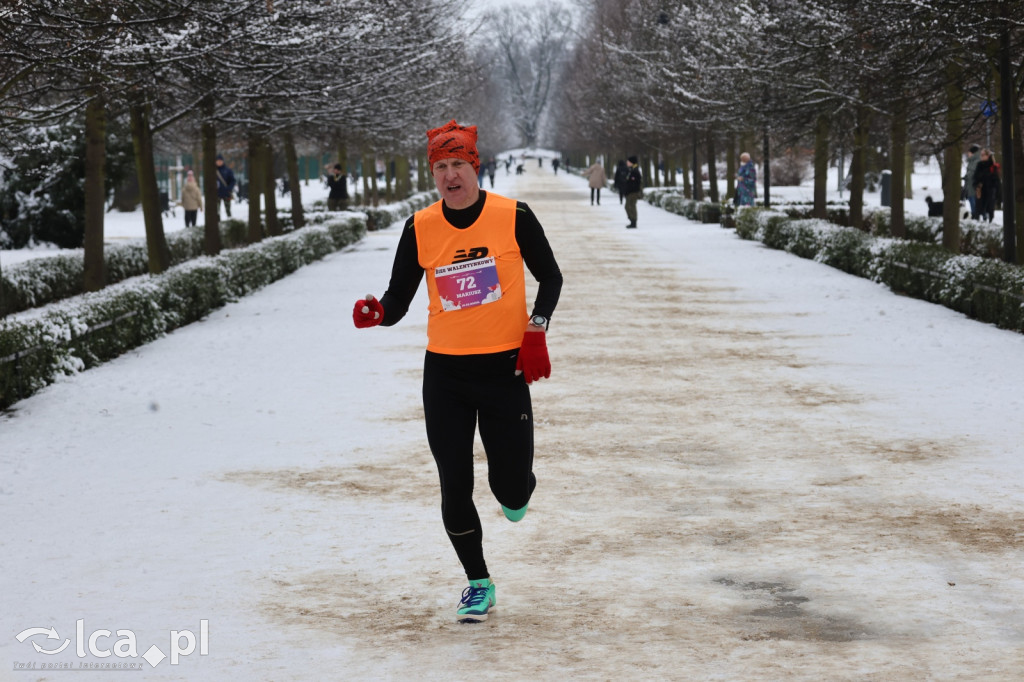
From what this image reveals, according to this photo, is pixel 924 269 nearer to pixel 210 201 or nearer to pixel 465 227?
A: pixel 210 201

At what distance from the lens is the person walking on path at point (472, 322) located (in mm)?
4914

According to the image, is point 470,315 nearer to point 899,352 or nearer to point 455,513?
point 455,513

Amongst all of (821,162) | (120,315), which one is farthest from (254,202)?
(120,315)

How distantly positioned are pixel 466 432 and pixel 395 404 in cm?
510

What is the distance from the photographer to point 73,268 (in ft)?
68.0

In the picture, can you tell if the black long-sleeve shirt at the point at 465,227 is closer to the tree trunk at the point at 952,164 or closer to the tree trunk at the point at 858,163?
the tree trunk at the point at 952,164

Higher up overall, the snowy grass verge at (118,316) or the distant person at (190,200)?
the distant person at (190,200)

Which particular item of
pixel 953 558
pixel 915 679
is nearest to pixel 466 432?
pixel 915 679

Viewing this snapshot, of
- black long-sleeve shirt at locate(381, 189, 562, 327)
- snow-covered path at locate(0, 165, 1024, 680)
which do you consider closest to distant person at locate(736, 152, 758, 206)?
snow-covered path at locate(0, 165, 1024, 680)

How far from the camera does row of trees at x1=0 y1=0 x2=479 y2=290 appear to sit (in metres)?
11.8

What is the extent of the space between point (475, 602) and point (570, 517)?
65.8 inches

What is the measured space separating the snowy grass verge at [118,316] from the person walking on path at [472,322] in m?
6.07

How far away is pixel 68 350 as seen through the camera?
38.0ft

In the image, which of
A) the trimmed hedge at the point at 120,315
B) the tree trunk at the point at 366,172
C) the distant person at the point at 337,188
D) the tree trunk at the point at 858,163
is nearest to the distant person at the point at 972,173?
the tree trunk at the point at 858,163
